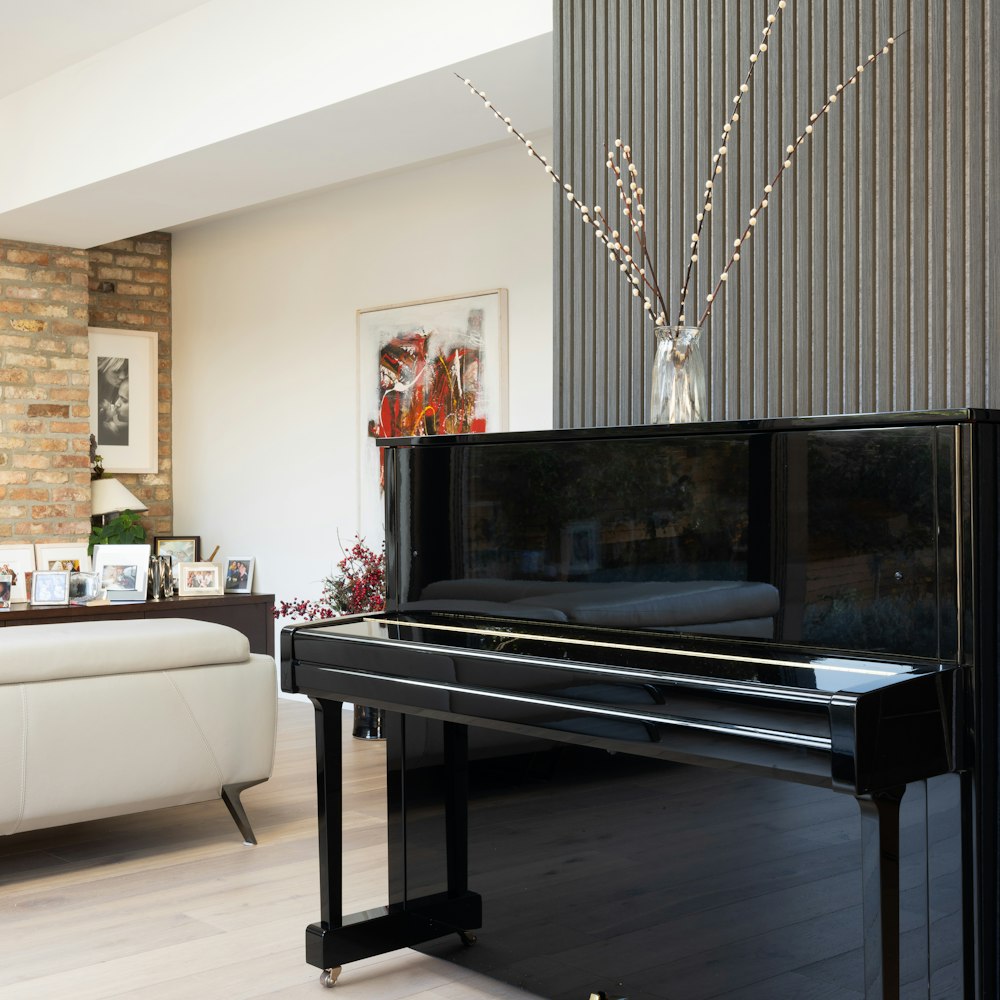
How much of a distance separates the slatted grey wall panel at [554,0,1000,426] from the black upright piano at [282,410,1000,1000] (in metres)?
0.60

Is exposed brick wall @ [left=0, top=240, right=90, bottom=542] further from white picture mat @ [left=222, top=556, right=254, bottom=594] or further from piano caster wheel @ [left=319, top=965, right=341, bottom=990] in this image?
piano caster wheel @ [left=319, top=965, right=341, bottom=990]

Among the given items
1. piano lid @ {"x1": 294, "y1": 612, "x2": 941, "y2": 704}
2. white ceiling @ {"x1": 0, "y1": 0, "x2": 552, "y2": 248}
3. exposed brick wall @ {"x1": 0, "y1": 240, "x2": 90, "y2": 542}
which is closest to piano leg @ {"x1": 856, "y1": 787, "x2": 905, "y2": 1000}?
piano lid @ {"x1": 294, "y1": 612, "x2": 941, "y2": 704}

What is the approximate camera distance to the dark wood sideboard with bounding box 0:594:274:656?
5.53 metres

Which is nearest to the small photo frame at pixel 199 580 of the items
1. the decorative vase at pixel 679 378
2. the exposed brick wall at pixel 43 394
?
the exposed brick wall at pixel 43 394

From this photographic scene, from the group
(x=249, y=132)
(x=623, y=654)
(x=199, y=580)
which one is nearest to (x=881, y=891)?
(x=623, y=654)

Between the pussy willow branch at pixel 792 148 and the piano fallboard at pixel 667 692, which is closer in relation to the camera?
the piano fallboard at pixel 667 692

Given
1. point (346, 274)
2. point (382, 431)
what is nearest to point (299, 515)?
point (382, 431)

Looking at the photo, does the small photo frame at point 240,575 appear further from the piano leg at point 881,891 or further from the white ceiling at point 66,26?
the piano leg at point 881,891

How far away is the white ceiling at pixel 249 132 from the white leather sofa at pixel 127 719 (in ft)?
6.35

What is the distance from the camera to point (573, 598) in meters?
2.57

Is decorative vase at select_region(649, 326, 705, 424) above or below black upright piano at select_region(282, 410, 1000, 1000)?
above

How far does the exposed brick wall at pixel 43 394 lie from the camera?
686 centimetres

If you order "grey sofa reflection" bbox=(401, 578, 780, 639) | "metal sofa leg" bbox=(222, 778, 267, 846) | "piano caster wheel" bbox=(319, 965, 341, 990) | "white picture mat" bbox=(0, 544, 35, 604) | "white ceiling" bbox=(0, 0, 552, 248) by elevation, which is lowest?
"piano caster wheel" bbox=(319, 965, 341, 990)

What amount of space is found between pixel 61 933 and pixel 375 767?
6.84ft
